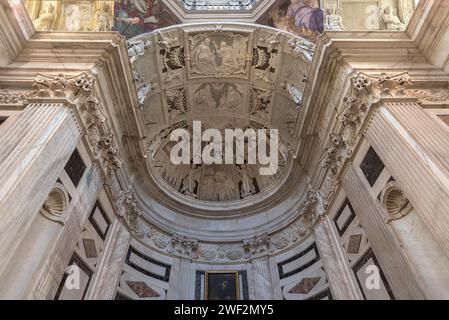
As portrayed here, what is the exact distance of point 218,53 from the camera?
13195 mm

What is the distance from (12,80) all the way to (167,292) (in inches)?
281

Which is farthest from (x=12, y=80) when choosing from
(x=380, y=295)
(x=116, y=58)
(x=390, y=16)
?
(x=390, y=16)

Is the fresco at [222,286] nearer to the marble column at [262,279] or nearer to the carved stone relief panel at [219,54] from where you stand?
the marble column at [262,279]

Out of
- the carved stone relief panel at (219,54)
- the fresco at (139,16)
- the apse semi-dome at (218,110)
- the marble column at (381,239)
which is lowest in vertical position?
the marble column at (381,239)

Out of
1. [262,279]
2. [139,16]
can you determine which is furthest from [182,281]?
[139,16]

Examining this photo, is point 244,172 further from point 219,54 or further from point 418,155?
point 418,155

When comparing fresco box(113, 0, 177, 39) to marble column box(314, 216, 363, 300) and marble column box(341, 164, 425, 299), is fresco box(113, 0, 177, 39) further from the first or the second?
marble column box(314, 216, 363, 300)

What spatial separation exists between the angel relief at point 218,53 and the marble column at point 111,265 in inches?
260

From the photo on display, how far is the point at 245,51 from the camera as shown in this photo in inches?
516

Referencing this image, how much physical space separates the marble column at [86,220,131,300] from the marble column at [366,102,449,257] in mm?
7223

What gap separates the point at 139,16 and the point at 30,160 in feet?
26.2

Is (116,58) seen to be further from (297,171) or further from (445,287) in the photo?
(445,287)

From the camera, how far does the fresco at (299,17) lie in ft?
40.5

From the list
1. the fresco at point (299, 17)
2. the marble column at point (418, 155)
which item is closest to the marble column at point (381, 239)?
the marble column at point (418, 155)
